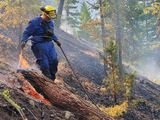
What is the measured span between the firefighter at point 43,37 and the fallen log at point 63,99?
1459mm

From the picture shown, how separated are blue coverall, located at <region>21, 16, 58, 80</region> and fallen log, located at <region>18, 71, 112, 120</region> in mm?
1466

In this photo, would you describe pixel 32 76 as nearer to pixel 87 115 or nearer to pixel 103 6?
pixel 87 115

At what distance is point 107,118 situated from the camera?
745 centimetres

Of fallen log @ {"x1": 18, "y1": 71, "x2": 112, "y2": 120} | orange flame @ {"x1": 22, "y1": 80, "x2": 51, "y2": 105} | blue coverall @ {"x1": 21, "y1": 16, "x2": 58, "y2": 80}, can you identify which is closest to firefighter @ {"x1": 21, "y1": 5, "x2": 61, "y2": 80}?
blue coverall @ {"x1": 21, "y1": 16, "x2": 58, "y2": 80}

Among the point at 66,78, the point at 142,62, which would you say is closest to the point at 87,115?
the point at 66,78

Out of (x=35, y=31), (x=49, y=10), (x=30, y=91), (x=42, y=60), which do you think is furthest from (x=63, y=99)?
(x=49, y=10)

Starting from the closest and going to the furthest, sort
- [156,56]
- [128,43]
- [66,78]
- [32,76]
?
[32,76], [66,78], [128,43], [156,56]

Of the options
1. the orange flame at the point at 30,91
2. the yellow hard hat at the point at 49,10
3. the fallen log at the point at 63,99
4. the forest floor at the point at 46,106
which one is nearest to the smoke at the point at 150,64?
the forest floor at the point at 46,106

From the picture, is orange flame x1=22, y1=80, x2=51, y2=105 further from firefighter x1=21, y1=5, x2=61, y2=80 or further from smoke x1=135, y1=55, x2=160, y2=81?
smoke x1=135, y1=55, x2=160, y2=81

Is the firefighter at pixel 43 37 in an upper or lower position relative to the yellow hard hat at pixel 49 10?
lower

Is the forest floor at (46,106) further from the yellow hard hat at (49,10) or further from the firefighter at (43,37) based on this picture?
the yellow hard hat at (49,10)

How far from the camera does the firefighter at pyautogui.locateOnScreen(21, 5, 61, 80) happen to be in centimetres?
941

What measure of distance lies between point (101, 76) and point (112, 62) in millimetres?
8151

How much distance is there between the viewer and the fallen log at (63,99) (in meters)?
7.43
